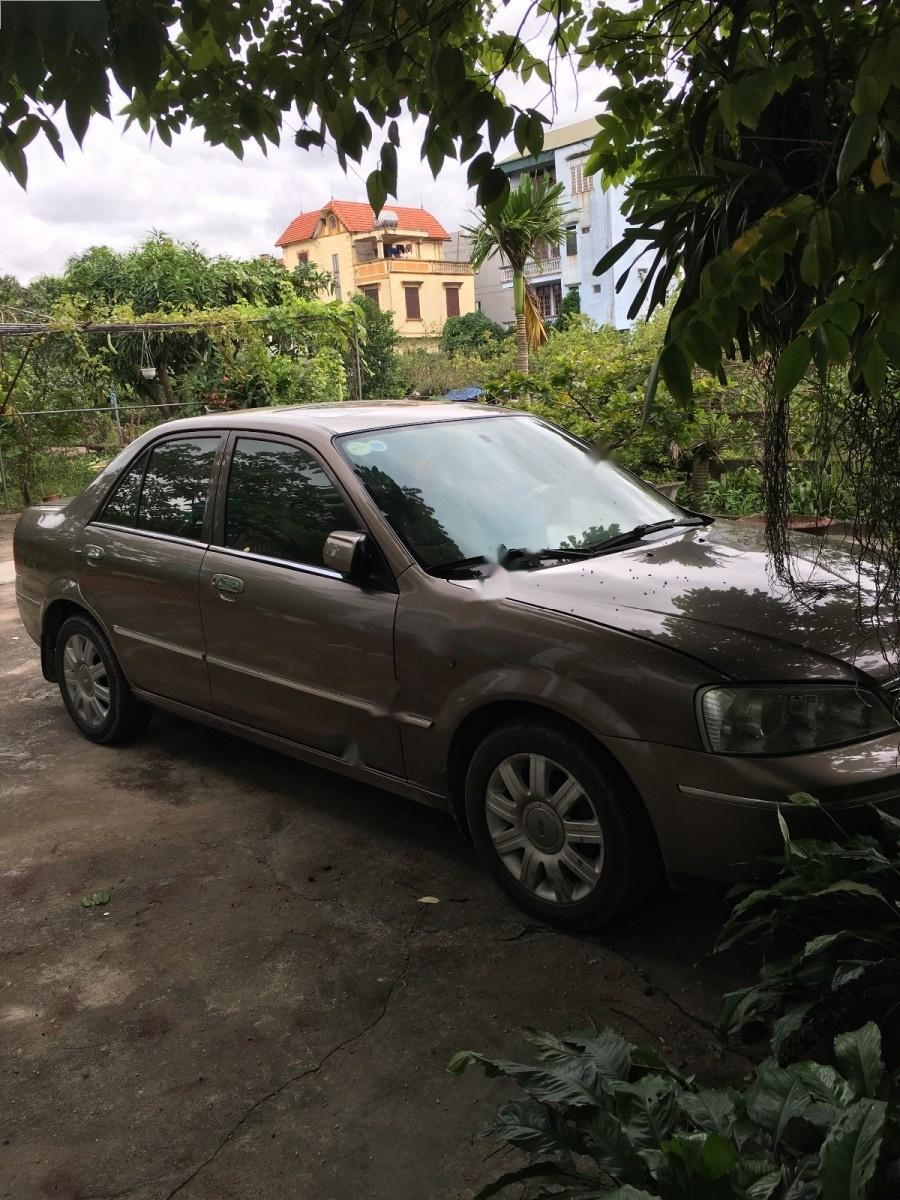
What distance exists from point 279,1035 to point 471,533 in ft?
5.88

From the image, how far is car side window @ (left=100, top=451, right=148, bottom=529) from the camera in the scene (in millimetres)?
4945

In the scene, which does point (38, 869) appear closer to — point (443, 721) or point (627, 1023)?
point (443, 721)

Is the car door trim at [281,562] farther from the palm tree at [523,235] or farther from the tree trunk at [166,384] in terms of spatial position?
the tree trunk at [166,384]

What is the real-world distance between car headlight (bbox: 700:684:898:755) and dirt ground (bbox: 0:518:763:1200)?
77cm

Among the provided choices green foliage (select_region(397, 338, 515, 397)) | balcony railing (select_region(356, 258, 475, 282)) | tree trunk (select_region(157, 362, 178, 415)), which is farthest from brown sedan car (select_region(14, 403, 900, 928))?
balcony railing (select_region(356, 258, 475, 282))

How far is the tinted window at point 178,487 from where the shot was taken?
4.56 m

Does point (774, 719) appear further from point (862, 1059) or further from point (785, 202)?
point (785, 202)

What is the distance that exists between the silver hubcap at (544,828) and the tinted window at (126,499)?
2.49 metres

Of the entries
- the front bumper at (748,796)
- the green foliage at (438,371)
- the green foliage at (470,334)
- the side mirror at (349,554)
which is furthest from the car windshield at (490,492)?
the green foliage at (470,334)

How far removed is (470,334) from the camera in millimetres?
47469

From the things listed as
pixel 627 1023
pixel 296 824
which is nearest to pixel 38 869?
pixel 296 824

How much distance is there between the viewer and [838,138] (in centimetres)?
212

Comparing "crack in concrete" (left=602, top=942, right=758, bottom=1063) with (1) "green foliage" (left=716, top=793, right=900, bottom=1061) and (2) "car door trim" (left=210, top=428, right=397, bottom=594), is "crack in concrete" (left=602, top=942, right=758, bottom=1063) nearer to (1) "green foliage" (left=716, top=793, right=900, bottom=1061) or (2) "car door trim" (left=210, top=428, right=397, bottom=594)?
(1) "green foliage" (left=716, top=793, right=900, bottom=1061)

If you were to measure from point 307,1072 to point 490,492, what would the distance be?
2.13m
